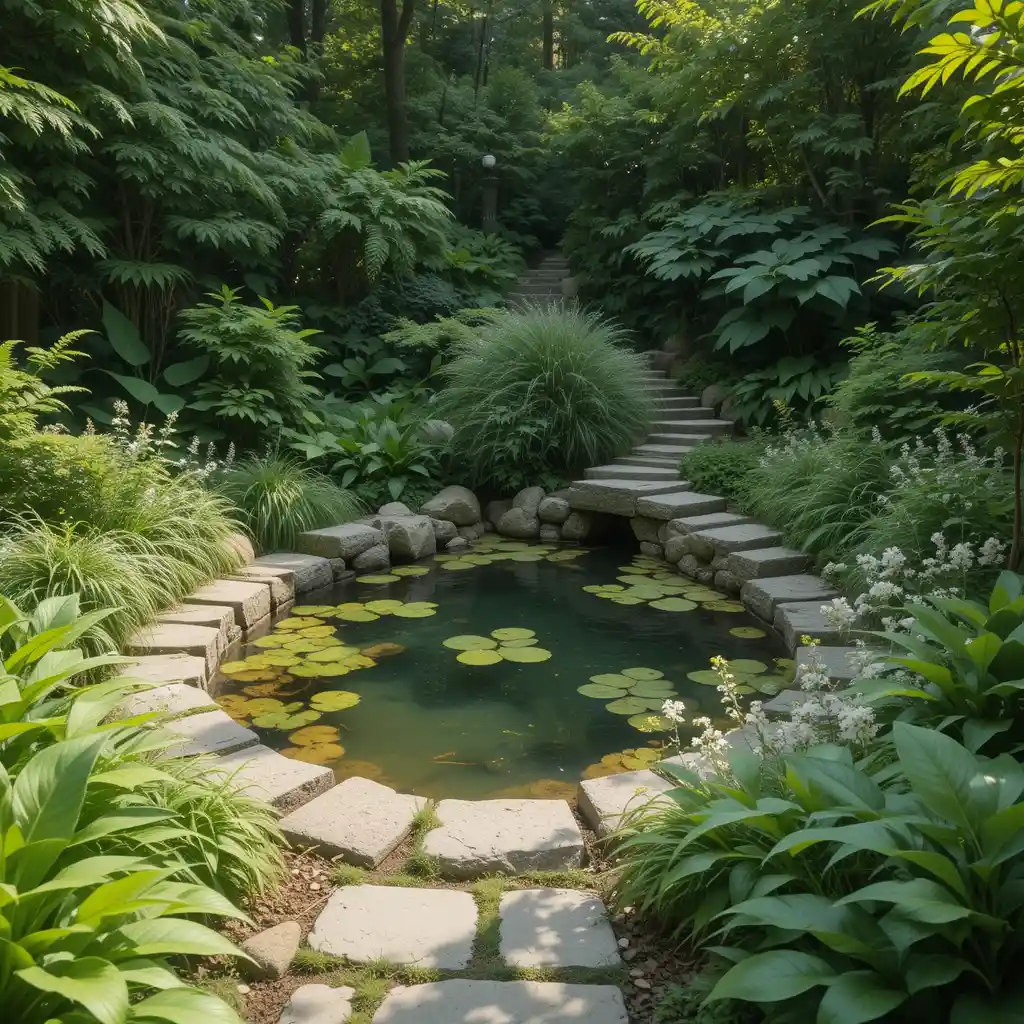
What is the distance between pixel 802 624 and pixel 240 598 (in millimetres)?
2880

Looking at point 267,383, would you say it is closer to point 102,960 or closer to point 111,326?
point 111,326

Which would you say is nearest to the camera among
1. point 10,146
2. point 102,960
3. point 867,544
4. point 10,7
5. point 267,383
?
point 102,960

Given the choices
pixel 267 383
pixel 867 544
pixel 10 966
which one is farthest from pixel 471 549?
pixel 10 966

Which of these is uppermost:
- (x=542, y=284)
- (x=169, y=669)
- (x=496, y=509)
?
(x=542, y=284)

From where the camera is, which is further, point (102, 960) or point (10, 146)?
point (10, 146)

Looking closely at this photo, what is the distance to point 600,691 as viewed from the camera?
419cm

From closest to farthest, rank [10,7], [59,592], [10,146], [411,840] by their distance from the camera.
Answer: [411,840] → [59,592] → [10,7] → [10,146]

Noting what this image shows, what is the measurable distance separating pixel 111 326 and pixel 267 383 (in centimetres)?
134

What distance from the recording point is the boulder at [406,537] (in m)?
6.49

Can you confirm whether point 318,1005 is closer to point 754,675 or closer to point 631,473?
point 754,675

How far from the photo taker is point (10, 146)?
21.4ft

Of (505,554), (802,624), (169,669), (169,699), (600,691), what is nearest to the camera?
(169,699)

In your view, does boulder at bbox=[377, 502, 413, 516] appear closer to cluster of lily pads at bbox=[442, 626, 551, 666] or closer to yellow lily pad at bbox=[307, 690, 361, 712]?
cluster of lily pads at bbox=[442, 626, 551, 666]

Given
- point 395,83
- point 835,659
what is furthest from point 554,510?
point 395,83
